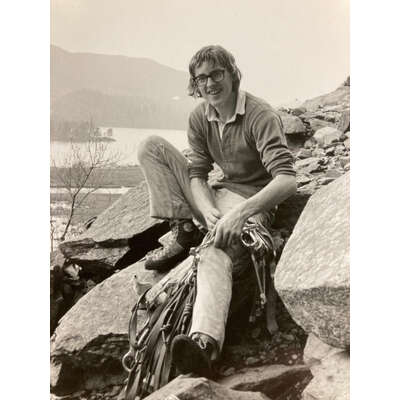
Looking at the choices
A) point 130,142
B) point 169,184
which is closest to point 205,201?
point 169,184

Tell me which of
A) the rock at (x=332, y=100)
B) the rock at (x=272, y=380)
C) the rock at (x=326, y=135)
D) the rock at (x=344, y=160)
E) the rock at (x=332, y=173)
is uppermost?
the rock at (x=332, y=100)

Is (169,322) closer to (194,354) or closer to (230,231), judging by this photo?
(194,354)

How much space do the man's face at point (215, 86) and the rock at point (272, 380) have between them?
1039 millimetres

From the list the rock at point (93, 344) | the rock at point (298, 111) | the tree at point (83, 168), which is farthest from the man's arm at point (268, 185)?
the tree at point (83, 168)

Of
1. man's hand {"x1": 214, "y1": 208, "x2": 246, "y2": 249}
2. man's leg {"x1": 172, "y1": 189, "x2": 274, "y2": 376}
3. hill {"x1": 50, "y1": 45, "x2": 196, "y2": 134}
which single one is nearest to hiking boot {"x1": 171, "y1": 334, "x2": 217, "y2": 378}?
man's leg {"x1": 172, "y1": 189, "x2": 274, "y2": 376}

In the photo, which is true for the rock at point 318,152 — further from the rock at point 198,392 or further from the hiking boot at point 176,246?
the rock at point 198,392

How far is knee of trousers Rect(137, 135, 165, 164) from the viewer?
260cm

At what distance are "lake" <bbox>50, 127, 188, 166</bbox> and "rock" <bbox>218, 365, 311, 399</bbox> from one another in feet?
3.14

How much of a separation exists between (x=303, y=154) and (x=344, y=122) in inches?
9.1

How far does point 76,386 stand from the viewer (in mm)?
2617

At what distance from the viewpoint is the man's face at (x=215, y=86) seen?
2455mm
